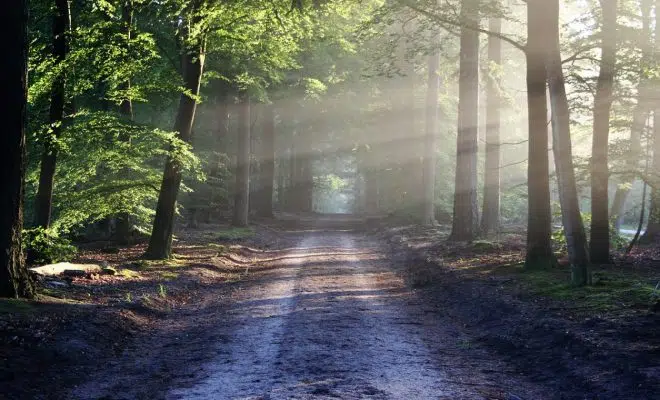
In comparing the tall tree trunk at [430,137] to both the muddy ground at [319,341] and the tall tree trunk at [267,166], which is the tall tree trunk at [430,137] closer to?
the tall tree trunk at [267,166]

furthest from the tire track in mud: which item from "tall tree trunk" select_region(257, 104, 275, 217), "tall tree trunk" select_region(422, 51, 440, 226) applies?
"tall tree trunk" select_region(257, 104, 275, 217)

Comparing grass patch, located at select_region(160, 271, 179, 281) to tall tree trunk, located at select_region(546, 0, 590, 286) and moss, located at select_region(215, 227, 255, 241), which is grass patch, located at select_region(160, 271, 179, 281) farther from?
moss, located at select_region(215, 227, 255, 241)

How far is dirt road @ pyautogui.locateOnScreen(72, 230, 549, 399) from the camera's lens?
6.25 meters

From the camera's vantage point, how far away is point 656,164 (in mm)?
20312

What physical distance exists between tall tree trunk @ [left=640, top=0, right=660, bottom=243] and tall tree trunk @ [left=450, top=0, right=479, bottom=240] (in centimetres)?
554

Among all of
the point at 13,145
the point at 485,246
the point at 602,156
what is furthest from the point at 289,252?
the point at 13,145

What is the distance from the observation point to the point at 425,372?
6961 millimetres

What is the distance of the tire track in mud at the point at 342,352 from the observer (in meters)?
6.23

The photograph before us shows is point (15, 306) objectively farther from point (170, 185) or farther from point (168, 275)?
point (170, 185)

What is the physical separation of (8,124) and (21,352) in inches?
151

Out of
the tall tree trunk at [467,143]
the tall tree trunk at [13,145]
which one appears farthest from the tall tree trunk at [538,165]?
the tall tree trunk at [13,145]

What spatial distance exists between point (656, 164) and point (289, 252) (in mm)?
13064

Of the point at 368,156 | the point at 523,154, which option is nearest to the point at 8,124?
the point at 368,156

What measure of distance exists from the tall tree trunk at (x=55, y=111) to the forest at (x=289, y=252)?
5cm
